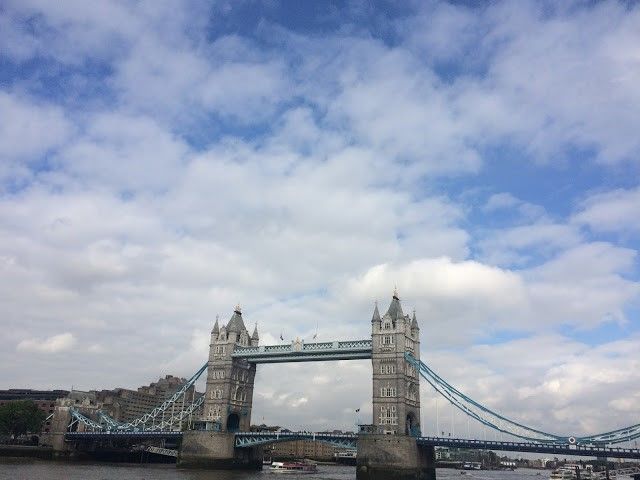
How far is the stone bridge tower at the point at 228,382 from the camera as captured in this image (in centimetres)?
9912

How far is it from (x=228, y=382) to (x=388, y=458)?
35216 mm

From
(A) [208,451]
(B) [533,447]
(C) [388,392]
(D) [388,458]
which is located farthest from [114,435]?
(B) [533,447]

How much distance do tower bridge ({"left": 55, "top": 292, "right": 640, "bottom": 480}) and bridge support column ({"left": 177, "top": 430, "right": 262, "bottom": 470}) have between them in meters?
0.16

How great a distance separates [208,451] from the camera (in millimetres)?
92375

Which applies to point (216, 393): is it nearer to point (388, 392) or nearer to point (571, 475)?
point (388, 392)

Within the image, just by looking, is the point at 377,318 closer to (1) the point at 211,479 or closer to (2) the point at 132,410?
(1) the point at 211,479

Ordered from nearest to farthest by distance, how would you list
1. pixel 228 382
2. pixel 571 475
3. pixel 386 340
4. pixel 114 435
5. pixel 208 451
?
pixel 386 340 → pixel 208 451 → pixel 571 475 → pixel 228 382 → pixel 114 435

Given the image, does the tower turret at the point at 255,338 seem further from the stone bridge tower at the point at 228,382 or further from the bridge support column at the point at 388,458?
the bridge support column at the point at 388,458

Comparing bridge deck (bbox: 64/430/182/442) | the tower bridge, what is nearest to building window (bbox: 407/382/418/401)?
the tower bridge

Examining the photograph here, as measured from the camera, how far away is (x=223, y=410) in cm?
9856

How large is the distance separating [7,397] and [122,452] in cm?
8632

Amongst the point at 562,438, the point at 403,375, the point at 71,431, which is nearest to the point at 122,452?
the point at 71,431

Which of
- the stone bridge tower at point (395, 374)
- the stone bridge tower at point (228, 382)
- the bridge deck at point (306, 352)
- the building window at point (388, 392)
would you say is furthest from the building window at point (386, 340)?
the stone bridge tower at point (228, 382)

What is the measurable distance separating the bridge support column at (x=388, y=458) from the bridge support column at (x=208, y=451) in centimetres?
2623
